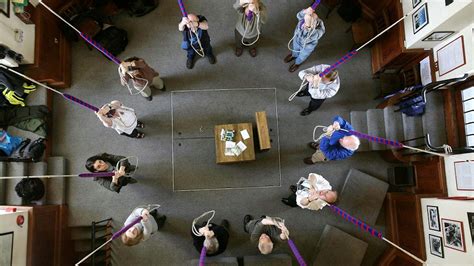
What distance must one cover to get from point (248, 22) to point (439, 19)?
2.28 meters

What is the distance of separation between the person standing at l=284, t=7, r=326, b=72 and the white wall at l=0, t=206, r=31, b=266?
4.28 m

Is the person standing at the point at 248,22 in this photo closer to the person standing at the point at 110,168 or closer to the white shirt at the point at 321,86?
the white shirt at the point at 321,86

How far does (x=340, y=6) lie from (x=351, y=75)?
108 cm

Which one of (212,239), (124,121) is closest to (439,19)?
(212,239)

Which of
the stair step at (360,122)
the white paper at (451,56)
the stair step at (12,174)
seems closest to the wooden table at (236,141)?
the stair step at (360,122)

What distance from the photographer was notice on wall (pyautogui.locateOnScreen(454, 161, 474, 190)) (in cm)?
356

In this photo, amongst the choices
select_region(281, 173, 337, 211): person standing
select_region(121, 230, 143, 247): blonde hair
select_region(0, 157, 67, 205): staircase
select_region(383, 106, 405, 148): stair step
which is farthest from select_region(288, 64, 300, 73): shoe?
select_region(0, 157, 67, 205): staircase

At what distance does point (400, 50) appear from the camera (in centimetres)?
432

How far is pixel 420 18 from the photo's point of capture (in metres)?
3.96

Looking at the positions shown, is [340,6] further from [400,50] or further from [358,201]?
[358,201]

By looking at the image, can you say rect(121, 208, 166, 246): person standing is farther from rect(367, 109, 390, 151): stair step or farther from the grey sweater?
rect(367, 109, 390, 151): stair step

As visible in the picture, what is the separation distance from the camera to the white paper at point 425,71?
421cm

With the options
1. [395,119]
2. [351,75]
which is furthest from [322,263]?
→ [351,75]

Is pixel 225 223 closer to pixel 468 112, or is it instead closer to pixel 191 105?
pixel 191 105
